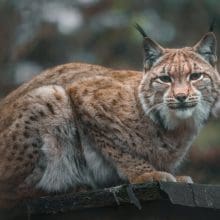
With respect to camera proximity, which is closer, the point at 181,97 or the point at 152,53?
the point at 181,97

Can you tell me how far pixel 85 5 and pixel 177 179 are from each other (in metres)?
9.84

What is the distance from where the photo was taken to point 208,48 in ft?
27.9

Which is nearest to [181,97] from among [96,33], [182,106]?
[182,106]

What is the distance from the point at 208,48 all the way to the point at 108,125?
3.26 feet

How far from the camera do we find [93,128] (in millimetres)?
8461

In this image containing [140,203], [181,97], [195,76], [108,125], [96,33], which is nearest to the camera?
[140,203]

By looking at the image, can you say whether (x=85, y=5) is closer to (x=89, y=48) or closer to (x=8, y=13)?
(x=89, y=48)

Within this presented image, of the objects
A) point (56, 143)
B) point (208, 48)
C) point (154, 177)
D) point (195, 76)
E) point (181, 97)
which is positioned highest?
point (208, 48)

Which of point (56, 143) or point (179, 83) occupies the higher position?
point (179, 83)

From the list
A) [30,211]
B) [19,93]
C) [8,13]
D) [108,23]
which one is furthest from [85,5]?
[30,211]

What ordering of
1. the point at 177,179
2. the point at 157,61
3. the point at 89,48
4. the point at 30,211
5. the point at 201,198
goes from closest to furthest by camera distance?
the point at 201,198 → the point at 30,211 → the point at 177,179 → the point at 157,61 → the point at 89,48

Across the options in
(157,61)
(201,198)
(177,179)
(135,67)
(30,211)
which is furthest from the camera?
(135,67)

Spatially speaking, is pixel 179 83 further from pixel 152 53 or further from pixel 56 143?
pixel 56 143

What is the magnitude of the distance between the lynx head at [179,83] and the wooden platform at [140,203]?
134 cm
